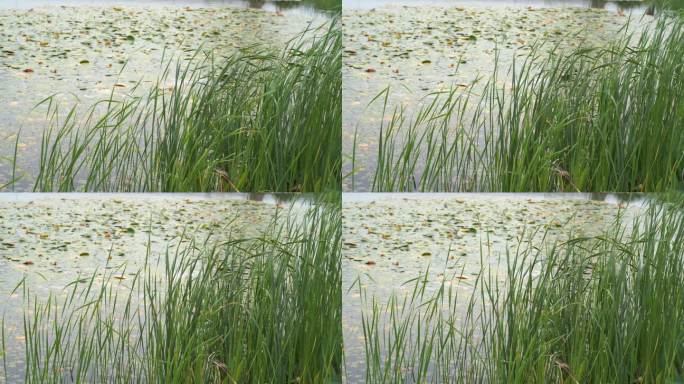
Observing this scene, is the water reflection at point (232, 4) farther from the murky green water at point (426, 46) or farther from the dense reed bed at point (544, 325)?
the dense reed bed at point (544, 325)

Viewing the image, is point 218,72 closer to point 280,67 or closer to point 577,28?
point 280,67

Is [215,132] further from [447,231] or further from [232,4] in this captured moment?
[447,231]

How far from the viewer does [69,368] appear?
90.7 inches

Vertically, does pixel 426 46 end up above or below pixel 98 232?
above

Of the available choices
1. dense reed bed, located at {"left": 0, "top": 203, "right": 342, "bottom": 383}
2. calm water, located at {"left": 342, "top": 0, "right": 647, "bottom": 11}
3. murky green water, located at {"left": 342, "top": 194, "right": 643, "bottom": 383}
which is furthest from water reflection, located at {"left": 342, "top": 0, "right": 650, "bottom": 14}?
dense reed bed, located at {"left": 0, "top": 203, "right": 342, "bottom": 383}

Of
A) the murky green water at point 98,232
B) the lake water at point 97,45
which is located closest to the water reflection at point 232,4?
the lake water at point 97,45

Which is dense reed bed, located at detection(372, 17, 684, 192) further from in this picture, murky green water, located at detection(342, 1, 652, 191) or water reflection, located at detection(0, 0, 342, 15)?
water reflection, located at detection(0, 0, 342, 15)

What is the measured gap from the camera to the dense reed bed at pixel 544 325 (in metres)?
2.34

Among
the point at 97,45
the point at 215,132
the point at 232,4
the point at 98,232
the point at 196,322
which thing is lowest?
the point at 196,322

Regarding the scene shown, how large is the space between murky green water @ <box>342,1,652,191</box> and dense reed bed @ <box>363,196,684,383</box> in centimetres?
51

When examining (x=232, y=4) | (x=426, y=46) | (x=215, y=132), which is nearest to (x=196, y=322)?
(x=215, y=132)

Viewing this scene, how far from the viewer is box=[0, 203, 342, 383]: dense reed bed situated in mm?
2301

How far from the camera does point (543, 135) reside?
239 cm

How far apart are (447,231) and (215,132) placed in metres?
0.84
